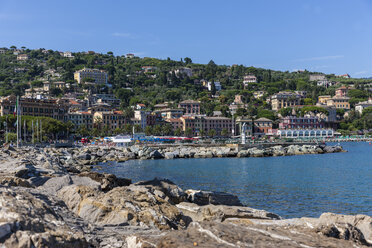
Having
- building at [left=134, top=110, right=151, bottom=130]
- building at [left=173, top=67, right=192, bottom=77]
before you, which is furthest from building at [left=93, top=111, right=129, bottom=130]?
building at [left=173, top=67, right=192, bottom=77]

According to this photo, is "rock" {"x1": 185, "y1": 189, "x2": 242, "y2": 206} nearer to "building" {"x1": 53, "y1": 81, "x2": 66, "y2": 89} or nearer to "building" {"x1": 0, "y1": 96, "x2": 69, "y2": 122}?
"building" {"x1": 0, "y1": 96, "x2": 69, "y2": 122}

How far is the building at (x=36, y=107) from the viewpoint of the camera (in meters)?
87.5

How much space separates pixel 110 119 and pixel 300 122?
55.2 meters

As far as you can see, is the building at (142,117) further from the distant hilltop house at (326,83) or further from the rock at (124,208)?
the distant hilltop house at (326,83)

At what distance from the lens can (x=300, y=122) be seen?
395 feet

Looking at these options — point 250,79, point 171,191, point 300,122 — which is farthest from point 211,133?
point 171,191

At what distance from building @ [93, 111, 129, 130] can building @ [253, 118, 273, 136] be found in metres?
37.1

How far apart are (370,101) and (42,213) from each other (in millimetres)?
147606

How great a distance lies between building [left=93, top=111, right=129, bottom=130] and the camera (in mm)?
99694

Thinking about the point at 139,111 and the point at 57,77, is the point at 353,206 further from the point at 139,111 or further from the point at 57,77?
the point at 57,77

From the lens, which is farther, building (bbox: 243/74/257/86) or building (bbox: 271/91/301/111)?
building (bbox: 243/74/257/86)

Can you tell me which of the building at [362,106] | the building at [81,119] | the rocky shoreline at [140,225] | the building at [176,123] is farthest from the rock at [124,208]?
the building at [362,106]

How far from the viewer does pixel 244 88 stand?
169 meters

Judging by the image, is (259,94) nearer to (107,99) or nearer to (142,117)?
(107,99)
